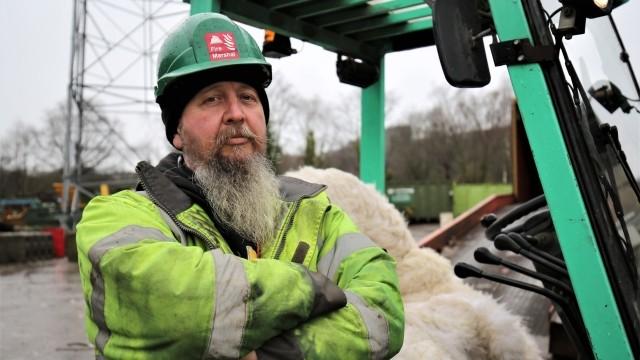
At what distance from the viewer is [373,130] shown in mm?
4551

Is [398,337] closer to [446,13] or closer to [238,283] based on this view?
[238,283]

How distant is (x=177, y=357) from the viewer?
4.05 feet

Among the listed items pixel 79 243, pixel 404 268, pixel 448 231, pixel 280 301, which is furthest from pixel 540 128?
pixel 448 231

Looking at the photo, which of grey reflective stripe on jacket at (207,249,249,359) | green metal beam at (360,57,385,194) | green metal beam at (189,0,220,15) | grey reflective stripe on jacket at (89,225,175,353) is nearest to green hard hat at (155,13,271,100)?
grey reflective stripe on jacket at (89,225,175,353)

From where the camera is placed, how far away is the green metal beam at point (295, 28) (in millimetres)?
3625

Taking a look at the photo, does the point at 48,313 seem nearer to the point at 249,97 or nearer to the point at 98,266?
the point at 249,97

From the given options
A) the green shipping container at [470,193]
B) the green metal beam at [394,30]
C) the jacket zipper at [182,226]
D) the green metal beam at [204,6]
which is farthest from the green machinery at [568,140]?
the green shipping container at [470,193]

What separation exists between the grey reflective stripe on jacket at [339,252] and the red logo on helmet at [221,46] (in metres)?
0.59

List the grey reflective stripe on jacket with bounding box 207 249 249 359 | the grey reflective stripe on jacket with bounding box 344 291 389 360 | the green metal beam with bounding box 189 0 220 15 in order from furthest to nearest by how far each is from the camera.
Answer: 1. the green metal beam with bounding box 189 0 220 15
2. the grey reflective stripe on jacket with bounding box 344 291 389 360
3. the grey reflective stripe on jacket with bounding box 207 249 249 359

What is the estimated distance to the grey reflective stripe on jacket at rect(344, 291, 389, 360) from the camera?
140 centimetres

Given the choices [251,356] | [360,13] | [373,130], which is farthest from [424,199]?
[251,356]

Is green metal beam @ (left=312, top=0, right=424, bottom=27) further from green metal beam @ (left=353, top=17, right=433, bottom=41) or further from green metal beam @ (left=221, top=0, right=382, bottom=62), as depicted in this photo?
green metal beam @ (left=353, top=17, right=433, bottom=41)

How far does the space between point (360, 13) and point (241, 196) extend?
2.56 metres

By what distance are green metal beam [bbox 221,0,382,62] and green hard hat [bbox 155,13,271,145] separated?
5.87ft
